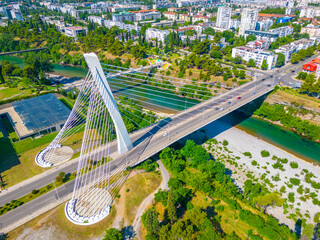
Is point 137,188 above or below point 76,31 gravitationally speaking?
below

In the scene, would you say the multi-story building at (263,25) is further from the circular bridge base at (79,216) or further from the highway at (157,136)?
the circular bridge base at (79,216)

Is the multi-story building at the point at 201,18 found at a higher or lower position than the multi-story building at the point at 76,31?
higher

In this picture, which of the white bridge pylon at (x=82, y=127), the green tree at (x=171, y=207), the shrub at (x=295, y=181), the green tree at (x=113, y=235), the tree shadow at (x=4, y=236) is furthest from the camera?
the shrub at (x=295, y=181)

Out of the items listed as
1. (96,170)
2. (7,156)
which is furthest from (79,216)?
(7,156)

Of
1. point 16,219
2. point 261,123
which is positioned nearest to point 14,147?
point 16,219

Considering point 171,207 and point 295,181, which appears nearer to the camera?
point 171,207

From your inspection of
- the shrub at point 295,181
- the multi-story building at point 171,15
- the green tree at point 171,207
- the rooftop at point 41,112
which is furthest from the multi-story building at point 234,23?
the green tree at point 171,207

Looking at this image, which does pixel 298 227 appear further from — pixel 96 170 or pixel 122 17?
pixel 122 17
